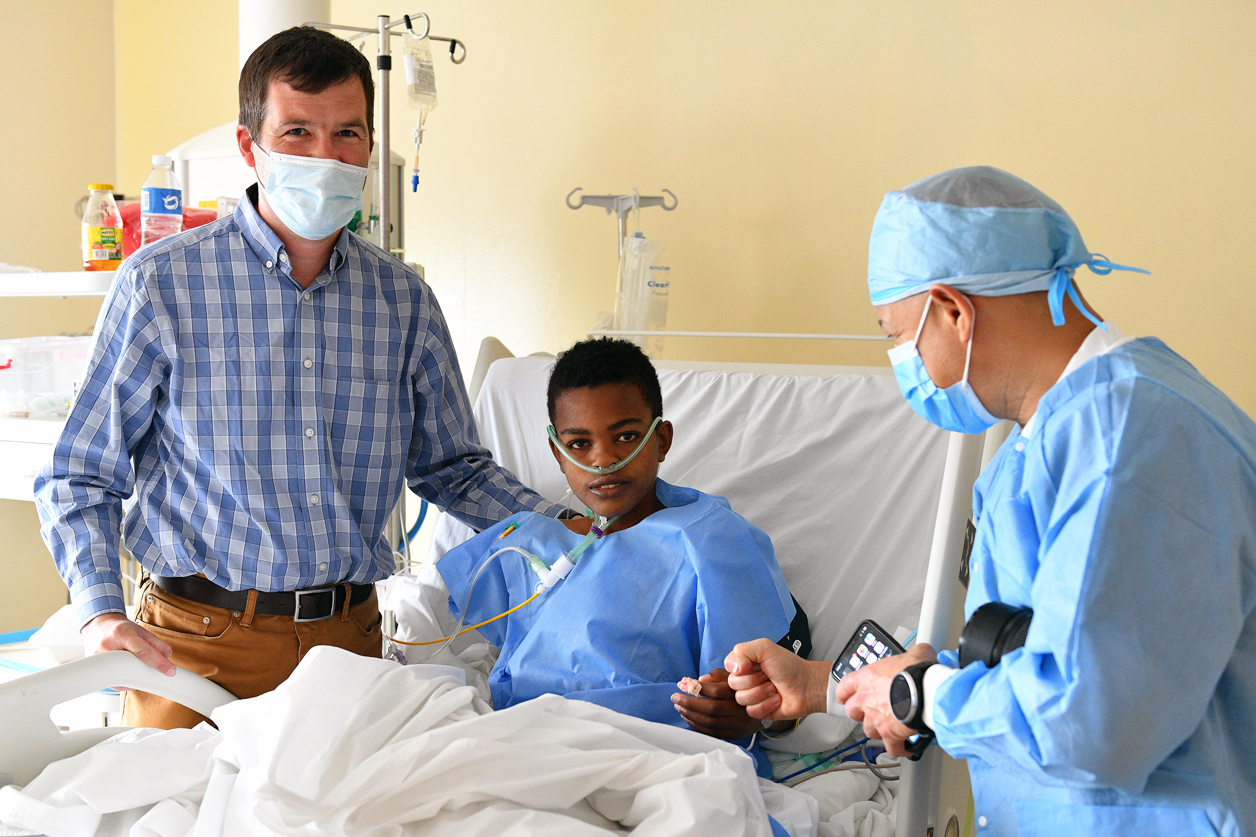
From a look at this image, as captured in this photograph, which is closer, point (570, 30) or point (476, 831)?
point (476, 831)

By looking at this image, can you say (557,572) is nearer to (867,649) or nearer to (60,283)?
(867,649)

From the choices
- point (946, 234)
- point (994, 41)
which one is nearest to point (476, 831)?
point (946, 234)

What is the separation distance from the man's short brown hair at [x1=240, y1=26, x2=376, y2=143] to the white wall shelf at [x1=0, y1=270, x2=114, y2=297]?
3.19 feet

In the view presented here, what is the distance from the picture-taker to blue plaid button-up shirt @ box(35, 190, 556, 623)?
5.26 ft

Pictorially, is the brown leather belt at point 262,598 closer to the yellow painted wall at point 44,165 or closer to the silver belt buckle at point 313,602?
the silver belt buckle at point 313,602

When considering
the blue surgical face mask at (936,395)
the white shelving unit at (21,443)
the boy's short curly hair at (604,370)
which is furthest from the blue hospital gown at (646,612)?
the white shelving unit at (21,443)

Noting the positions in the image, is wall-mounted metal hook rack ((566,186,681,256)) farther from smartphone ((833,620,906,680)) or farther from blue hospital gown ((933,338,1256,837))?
blue hospital gown ((933,338,1256,837))

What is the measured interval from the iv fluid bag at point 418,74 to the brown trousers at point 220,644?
1565 mm

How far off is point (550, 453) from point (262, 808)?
4.21 ft

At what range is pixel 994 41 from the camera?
2.68 meters

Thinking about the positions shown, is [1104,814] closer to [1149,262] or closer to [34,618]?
[1149,262]

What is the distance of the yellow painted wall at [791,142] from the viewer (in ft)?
8.18

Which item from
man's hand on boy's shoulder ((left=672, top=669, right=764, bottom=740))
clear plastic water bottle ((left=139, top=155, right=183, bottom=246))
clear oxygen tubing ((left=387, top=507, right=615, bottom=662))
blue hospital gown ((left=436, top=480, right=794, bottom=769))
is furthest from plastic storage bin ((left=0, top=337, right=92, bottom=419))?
man's hand on boy's shoulder ((left=672, top=669, right=764, bottom=740))

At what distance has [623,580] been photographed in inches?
66.1
